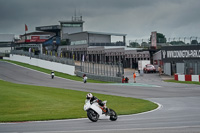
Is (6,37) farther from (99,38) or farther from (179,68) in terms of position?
→ (179,68)

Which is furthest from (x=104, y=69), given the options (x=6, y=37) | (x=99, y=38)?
(x=6, y=37)

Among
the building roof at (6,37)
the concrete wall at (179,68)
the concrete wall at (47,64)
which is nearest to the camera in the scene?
the concrete wall at (179,68)

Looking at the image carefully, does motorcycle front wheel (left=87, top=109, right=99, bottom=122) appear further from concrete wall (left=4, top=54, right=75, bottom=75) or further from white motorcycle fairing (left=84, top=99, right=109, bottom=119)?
concrete wall (left=4, top=54, right=75, bottom=75)

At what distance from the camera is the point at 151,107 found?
21797mm

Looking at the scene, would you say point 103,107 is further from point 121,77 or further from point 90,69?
point 90,69

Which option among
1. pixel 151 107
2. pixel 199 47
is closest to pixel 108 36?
pixel 199 47

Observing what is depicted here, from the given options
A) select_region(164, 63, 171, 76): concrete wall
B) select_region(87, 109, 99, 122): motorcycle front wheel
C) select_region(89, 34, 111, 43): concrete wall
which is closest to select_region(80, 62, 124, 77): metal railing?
select_region(164, 63, 171, 76): concrete wall

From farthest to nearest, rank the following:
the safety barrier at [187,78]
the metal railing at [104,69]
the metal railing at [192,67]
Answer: the metal railing at [104,69], the metal railing at [192,67], the safety barrier at [187,78]

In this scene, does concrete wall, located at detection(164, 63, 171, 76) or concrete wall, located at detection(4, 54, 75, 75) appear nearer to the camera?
concrete wall, located at detection(164, 63, 171, 76)

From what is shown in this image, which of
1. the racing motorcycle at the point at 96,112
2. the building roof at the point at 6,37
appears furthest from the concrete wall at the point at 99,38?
the racing motorcycle at the point at 96,112

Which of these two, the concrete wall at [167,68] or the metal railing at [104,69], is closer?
the metal railing at [104,69]

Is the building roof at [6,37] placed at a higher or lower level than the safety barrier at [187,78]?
higher

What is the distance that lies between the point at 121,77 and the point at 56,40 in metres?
63.9

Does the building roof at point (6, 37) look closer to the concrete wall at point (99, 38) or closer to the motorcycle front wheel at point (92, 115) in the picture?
the concrete wall at point (99, 38)
